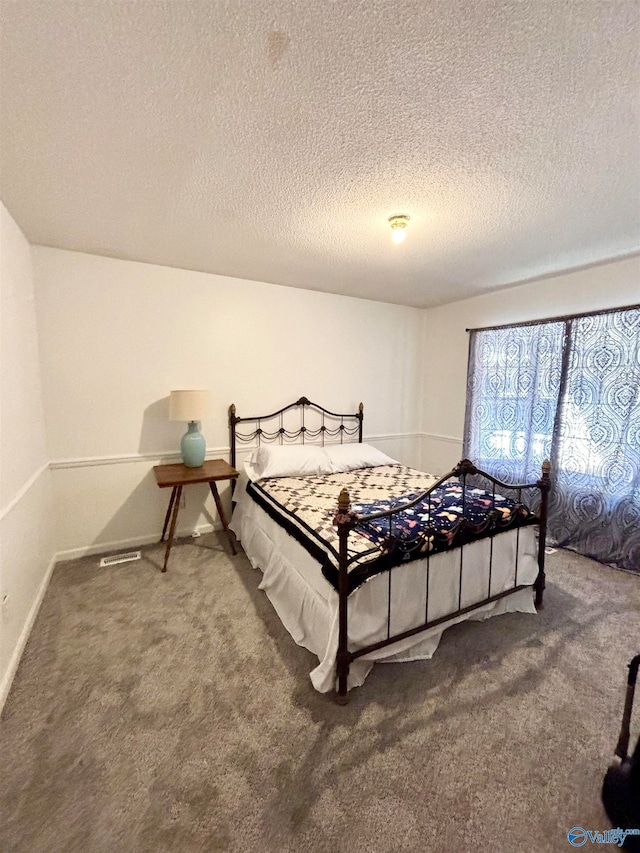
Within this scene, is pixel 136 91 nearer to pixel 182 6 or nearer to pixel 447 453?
pixel 182 6

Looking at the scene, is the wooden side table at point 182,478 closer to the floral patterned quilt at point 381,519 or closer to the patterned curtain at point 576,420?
the floral patterned quilt at point 381,519

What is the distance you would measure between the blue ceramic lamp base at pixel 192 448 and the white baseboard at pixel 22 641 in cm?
126

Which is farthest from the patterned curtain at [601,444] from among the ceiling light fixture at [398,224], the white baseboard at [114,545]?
the white baseboard at [114,545]

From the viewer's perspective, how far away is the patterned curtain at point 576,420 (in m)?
2.73

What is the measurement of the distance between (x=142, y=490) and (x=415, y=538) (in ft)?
8.05

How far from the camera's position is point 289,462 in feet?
10.3

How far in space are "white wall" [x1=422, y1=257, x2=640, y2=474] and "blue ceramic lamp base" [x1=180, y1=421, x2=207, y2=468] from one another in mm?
2927

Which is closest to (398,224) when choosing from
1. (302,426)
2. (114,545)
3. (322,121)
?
(322,121)

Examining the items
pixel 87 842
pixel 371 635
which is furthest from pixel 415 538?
pixel 87 842

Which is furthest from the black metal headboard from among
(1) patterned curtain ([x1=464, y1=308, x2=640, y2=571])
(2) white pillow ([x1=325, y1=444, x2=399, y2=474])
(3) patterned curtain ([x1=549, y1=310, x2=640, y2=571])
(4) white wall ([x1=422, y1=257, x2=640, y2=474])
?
(3) patterned curtain ([x1=549, y1=310, x2=640, y2=571])

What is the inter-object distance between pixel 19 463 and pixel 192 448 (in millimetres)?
1159

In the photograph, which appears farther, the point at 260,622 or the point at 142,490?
the point at 142,490

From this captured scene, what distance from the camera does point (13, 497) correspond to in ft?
6.32

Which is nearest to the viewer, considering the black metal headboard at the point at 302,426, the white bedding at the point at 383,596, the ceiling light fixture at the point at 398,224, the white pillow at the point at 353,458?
the white bedding at the point at 383,596
